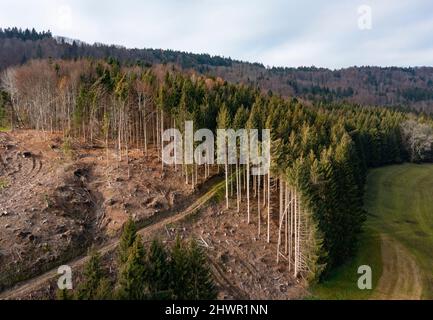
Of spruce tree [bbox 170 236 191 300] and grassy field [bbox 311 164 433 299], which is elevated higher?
spruce tree [bbox 170 236 191 300]

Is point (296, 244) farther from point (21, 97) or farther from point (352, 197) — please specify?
point (21, 97)

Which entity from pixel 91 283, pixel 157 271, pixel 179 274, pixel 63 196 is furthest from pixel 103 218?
pixel 91 283

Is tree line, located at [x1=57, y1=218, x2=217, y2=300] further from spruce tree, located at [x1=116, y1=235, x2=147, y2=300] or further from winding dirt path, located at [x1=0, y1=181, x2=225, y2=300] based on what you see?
winding dirt path, located at [x1=0, y1=181, x2=225, y2=300]

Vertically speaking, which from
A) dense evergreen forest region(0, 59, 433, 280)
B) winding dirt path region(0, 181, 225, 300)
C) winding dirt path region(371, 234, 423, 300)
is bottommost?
winding dirt path region(371, 234, 423, 300)

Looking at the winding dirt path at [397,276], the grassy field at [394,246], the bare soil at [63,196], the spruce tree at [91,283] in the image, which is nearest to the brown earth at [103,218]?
the bare soil at [63,196]

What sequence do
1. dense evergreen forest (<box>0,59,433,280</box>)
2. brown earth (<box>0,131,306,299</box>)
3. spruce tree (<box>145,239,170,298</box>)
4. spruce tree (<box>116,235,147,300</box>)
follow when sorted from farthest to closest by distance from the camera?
dense evergreen forest (<box>0,59,433,280</box>), brown earth (<box>0,131,306,299</box>), spruce tree (<box>145,239,170,298</box>), spruce tree (<box>116,235,147,300</box>)

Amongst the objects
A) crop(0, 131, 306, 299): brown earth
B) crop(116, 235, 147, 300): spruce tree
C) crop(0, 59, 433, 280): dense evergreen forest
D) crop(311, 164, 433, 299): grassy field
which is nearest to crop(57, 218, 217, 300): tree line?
crop(116, 235, 147, 300): spruce tree
